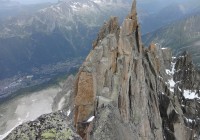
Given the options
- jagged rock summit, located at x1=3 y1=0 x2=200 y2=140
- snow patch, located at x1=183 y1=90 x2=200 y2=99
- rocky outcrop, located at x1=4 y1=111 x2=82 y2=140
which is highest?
rocky outcrop, located at x1=4 y1=111 x2=82 y2=140

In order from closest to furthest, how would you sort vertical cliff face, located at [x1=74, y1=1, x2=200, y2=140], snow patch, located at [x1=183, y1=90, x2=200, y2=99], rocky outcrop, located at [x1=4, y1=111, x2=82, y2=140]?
rocky outcrop, located at [x1=4, y1=111, x2=82, y2=140] → vertical cliff face, located at [x1=74, y1=1, x2=200, y2=140] → snow patch, located at [x1=183, y1=90, x2=200, y2=99]

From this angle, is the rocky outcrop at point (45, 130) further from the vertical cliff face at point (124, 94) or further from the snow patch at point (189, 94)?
the snow patch at point (189, 94)

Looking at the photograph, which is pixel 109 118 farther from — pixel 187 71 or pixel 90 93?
pixel 187 71

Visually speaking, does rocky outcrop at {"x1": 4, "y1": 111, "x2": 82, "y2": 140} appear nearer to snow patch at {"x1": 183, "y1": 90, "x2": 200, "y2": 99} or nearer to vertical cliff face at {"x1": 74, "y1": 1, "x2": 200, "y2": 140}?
vertical cliff face at {"x1": 74, "y1": 1, "x2": 200, "y2": 140}

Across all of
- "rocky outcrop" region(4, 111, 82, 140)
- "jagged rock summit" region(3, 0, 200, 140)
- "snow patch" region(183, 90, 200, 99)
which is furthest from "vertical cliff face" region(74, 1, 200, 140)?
"rocky outcrop" region(4, 111, 82, 140)

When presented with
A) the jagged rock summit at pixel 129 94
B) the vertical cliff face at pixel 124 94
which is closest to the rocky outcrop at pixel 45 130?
the jagged rock summit at pixel 129 94

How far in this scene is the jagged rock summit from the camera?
105 feet

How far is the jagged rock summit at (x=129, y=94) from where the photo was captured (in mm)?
31984

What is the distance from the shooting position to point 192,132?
88.8 m

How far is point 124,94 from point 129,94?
17.3 ft

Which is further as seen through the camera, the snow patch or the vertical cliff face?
the snow patch

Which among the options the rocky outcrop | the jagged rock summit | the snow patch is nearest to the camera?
the rocky outcrop

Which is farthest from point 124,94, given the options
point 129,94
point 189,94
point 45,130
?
point 189,94

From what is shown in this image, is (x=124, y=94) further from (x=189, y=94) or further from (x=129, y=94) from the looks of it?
(x=189, y=94)
